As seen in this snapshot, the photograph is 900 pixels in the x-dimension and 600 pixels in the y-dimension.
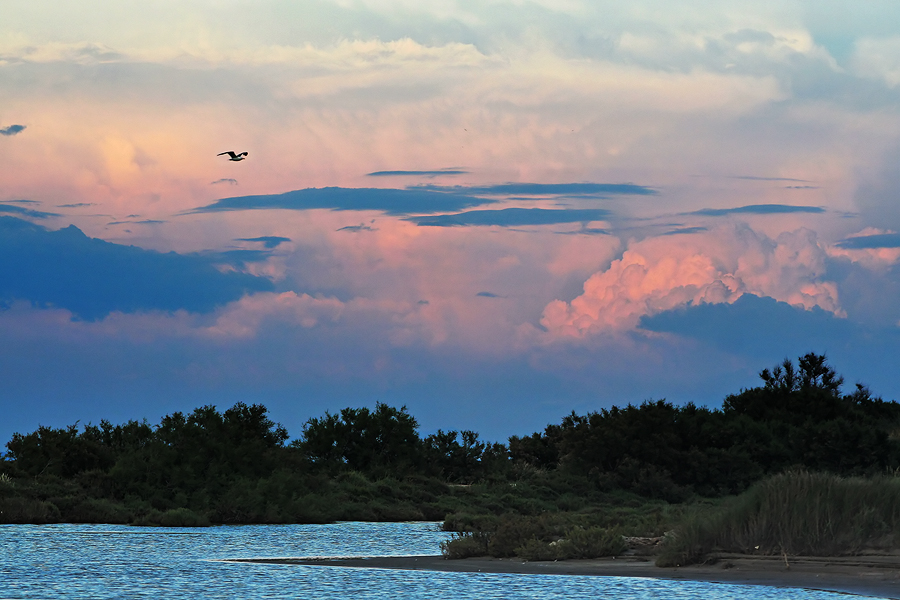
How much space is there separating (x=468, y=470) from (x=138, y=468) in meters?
27.0

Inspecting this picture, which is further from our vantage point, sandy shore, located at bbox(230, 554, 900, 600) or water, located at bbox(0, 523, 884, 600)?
water, located at bbox(0, 523, 884, 600)

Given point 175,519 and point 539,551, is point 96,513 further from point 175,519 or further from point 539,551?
point 539,551

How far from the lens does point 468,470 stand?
80.5m

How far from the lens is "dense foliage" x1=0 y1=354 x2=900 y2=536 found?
2302 inches

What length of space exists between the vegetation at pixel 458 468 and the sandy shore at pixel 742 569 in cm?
137

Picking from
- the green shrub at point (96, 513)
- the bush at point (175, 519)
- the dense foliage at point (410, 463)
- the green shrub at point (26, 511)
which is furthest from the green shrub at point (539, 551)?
the green shrub at point (96, 513)

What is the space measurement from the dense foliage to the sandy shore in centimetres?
2069

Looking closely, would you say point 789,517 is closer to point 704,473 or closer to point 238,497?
point 238,497

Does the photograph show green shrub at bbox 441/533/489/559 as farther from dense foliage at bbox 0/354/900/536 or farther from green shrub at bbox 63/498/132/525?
green shrub at bbox 63/498/132/525

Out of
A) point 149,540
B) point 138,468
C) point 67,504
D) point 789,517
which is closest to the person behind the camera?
point 789,517

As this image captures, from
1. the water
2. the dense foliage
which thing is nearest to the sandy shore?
the water

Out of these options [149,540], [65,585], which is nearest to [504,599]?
[65,585]

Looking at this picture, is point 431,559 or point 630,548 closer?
point 630,548

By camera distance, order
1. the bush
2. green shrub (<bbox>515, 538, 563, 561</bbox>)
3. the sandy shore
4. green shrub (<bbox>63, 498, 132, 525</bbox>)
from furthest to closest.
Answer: green shrub (<bbox>63, 498, 132, 525</bbox>) → the bush → green shrub (<bbox>515, 538, 563, 561</bbox>) → the sandy shore
